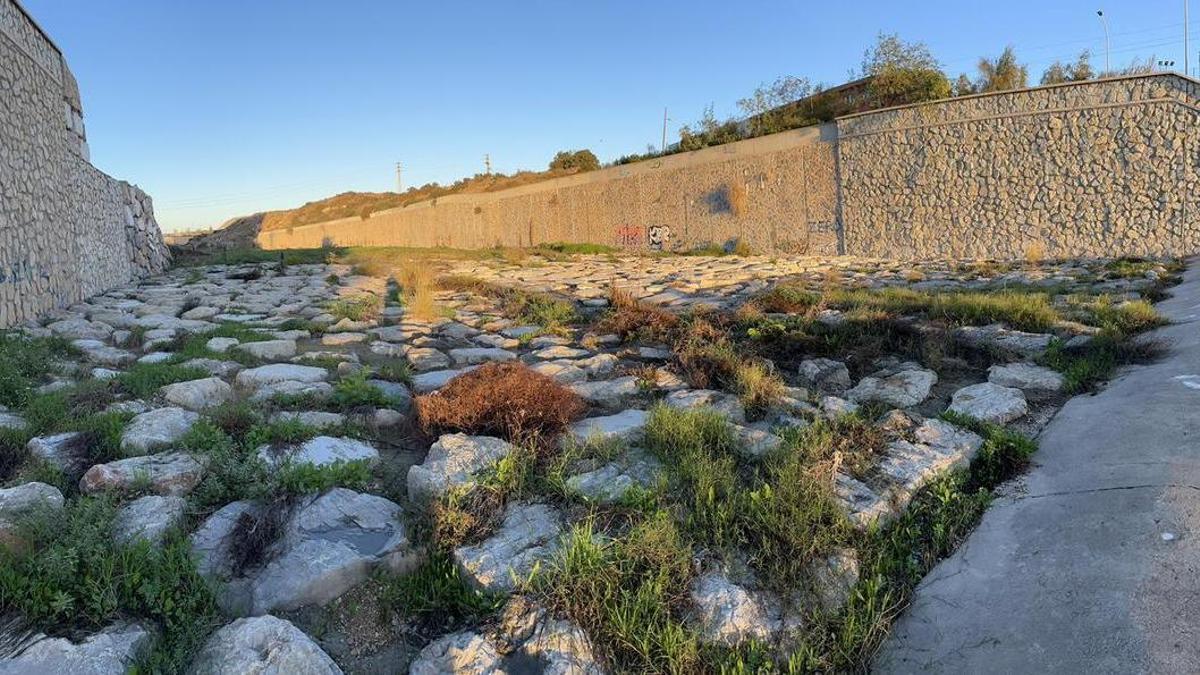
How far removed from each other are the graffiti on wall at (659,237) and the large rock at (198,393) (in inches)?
736

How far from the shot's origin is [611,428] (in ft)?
12.9

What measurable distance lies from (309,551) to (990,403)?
3801mm

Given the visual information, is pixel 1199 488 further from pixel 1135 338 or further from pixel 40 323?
pixel 40 323

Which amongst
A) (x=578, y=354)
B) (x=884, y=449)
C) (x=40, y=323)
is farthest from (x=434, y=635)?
(x=40, y=323)

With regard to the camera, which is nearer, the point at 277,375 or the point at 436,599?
the point at 436,599

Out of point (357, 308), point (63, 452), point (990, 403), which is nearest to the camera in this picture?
point (63, 452)

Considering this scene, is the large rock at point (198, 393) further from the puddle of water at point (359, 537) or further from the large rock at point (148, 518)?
the puddle of water at point (359, 537)

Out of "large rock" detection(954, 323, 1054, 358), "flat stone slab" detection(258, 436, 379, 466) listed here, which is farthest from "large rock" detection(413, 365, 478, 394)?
"large rock" detection(954, 323, 1054, 358)

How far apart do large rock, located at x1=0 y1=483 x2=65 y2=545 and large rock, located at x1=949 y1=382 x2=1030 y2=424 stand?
4535 mm

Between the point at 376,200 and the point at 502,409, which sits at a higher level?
the point at 376,200

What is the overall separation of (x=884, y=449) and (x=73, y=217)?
1158 centimetres

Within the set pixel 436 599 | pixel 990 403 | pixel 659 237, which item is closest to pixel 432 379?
pixel 436 599

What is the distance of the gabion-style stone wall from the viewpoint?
1360cm

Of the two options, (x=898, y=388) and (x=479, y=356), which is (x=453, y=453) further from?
(x=898, y=388)
